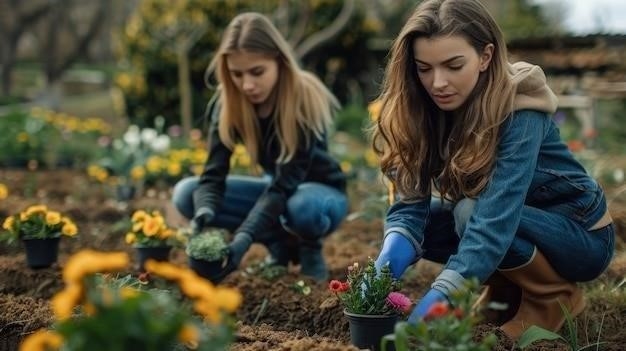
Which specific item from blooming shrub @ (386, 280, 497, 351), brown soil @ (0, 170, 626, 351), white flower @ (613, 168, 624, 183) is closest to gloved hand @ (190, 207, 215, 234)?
brown soil @ (0, 170, 626, 351)

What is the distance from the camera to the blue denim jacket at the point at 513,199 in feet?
6.84

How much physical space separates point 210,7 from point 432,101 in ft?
22.0

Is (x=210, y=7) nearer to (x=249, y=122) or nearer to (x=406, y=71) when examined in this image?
(x=249, y=122)

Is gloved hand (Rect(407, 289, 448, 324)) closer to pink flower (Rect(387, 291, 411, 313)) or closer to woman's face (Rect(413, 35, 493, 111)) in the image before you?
pink flower (Rect(387, 291, 411, 313))

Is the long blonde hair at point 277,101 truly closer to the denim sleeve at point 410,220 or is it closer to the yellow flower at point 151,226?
the yellow flower at point 151,226

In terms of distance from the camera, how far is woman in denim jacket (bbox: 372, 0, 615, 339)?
2244 millimetres

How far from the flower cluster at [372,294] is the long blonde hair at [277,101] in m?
1.27

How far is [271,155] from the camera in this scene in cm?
352

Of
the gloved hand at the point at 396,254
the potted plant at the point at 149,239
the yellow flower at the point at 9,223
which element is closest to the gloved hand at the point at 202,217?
the potted plant at the point at 149,239

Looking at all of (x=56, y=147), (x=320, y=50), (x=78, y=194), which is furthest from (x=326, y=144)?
(x=320, y=50)

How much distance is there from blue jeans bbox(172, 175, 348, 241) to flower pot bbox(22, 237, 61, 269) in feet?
1.89

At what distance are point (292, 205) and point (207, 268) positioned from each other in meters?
0.52

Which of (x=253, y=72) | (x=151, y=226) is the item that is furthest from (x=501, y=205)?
(x=151, y=226)

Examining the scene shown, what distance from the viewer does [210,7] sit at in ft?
29.1
